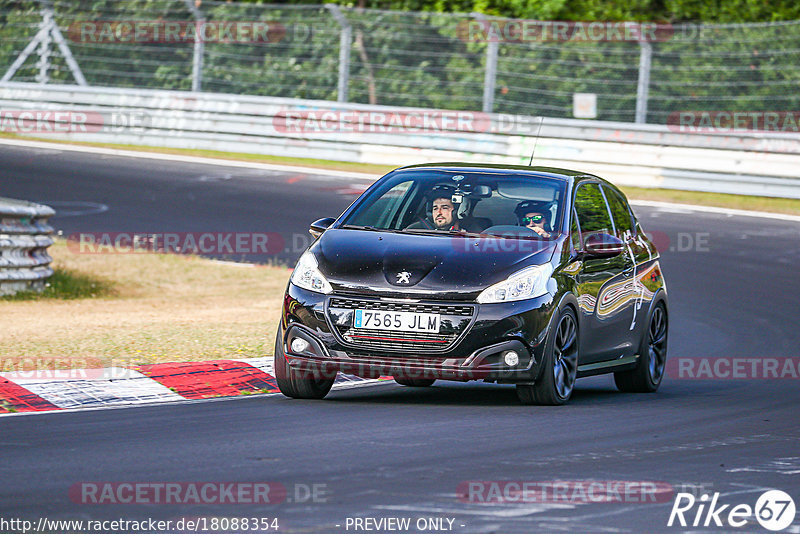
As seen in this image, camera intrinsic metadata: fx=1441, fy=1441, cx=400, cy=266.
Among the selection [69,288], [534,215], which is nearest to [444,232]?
[534,215]

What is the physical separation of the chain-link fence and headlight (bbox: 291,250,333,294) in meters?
16.1

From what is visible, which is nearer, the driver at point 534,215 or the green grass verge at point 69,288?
the driver at point 534,215

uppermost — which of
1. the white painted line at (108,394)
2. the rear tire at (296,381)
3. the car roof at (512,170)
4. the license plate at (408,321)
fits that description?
the car roof at (512,170)

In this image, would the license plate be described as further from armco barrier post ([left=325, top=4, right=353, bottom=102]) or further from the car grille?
armco barrier post ([left=325, top=4, right=353, bottom=102])

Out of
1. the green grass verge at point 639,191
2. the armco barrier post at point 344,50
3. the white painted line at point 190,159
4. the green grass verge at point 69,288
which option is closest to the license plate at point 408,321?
the green grass verge at point 69,288

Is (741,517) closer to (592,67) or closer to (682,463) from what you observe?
(682,463)

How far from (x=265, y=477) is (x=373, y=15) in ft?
68.1

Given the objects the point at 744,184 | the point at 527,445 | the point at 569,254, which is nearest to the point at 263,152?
the point at 744,184

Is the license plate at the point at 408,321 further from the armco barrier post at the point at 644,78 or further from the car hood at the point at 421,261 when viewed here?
the armco barrier post at the point at 644,78

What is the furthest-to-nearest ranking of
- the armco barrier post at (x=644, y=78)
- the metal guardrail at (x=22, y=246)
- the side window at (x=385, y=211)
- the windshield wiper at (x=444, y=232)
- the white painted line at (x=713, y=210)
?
the armco barrier post at (x=644, y=78) → the white painted line at (x=713, y=210) → the metal guardrail at (x=22, y=246) → the side window at (x=385, y=211) → the windshield wiper at (x=444, y=232)

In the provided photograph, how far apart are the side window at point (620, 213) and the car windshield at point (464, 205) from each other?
2.92 feet

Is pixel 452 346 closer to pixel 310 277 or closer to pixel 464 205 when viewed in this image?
pixel 310 277

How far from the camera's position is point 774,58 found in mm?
23469

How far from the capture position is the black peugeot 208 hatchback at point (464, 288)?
858 cm
